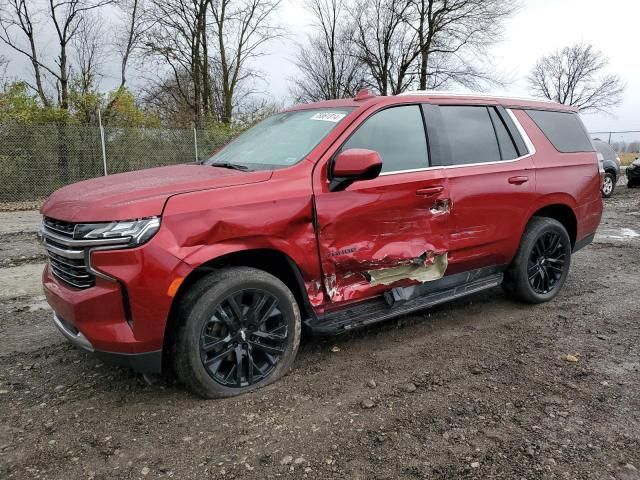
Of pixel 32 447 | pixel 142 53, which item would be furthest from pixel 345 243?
pixel 142 53

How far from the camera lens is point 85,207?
102 inches

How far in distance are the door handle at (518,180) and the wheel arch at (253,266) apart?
84.1 inches

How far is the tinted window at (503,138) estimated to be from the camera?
13.6 ft

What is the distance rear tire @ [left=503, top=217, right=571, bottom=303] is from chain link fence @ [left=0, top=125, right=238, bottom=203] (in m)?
11.7

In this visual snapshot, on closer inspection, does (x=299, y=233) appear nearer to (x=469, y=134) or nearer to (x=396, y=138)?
(x=396, y=138)

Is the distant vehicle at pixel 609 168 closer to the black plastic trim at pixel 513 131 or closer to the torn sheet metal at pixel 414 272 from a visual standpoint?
the black plastic trim at pixel 513 131

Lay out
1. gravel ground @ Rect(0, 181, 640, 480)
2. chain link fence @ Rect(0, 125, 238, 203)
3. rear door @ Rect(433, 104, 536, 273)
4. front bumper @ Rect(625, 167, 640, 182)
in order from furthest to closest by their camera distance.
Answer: front bumper @ Rect(625, 167, 640, 182) < chain link fence @ Rect(0, 125, 238, 203) < rear door @ Rect(433, 104, 536, 273) < gravel ground @ Rect(0, 181, 640, 480)

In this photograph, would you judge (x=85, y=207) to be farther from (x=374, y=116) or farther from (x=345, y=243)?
(x=374, y=116)

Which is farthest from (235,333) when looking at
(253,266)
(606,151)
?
(606,151)

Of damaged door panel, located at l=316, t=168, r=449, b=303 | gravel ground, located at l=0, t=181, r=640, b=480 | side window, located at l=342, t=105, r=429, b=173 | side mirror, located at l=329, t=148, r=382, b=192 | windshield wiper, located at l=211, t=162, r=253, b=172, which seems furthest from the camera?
side window, located at l=342, t=105, r=429, b=173

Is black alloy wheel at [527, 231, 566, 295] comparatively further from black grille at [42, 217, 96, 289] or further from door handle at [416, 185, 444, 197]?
black grille at [42, 217, 96, 289]

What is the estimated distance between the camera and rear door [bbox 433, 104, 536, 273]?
3754mm

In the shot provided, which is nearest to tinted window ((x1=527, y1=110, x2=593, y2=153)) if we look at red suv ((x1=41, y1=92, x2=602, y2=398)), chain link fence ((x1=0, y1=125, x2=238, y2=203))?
red suv ((x1=41, y1=92, x2=602, y2=398))

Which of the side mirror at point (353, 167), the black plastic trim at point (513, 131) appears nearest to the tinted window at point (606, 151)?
the black plastic trim at point (513, 131)
